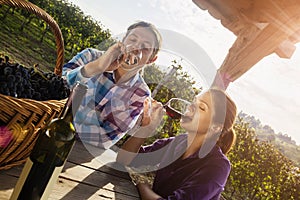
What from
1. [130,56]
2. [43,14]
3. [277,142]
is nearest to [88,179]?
[130,56]

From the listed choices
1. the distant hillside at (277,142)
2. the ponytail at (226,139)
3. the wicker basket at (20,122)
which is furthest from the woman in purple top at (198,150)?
the distant hillside at (277,142)

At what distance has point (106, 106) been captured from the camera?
1620 millimetres

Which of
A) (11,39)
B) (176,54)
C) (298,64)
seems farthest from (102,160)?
(11,39)

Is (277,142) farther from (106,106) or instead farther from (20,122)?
(20,122)

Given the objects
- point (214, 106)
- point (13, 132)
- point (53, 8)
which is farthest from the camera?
point (53, 8)

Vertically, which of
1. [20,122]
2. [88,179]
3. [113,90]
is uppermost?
[113,90]

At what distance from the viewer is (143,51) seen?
1.55m

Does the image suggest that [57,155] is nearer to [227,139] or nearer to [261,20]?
[227,139]

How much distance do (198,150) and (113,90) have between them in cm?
61

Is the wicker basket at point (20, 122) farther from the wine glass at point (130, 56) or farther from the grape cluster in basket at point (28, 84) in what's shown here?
the wine glass at point (130, 56)

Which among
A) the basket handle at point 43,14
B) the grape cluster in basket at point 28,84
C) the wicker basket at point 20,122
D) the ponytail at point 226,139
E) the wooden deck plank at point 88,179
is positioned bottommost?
the wooden deck plank at point 88,179

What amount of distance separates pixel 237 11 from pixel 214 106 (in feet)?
7.80

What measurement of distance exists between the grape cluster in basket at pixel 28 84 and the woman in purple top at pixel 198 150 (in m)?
0.60

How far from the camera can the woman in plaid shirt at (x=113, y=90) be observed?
1.43 m
